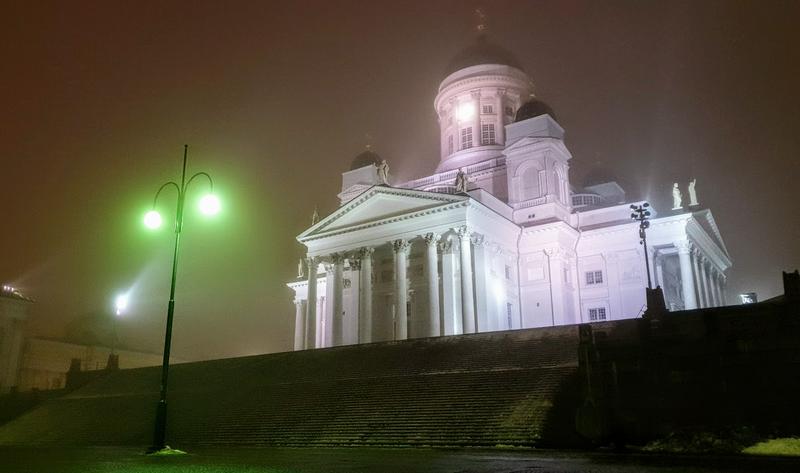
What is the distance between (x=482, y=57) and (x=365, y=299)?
27.8 metres

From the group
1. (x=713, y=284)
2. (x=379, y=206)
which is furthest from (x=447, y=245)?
(x=713, y=284)

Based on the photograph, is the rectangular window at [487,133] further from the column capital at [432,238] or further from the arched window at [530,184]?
the column capital at [432,238]

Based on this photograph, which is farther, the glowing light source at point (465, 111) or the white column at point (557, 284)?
the glowing light source at point (465, 111)

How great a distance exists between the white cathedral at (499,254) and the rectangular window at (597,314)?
0.26ft

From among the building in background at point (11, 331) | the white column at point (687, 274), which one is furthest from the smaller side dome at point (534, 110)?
the building in background at point (11, 331)

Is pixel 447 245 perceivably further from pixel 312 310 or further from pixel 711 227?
pixel 711 227

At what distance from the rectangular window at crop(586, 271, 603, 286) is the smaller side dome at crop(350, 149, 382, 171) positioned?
67.0ft

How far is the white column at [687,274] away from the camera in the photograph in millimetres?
43375

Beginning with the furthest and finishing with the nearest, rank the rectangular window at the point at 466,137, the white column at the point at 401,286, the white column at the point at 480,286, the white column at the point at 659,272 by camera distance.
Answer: the rectangular window at the point at 466,137, the white column at the point at 659,272, the white column at the point at 401,286, the white column at the point at 480,286

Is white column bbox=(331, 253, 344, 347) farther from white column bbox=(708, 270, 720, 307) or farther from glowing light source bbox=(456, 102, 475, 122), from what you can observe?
white column bbox=(708, 270, 720, 307)

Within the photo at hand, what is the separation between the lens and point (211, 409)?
91.0 feet

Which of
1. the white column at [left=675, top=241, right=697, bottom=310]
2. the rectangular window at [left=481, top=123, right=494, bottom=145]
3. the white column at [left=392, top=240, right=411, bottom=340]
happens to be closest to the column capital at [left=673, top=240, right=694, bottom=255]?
the white column at [left=675, top=241, right=697, bottom=310]

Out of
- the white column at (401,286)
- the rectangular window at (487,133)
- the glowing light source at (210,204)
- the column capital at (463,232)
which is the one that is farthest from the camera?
the rectangular window at (487,133)

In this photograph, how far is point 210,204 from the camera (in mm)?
18094
